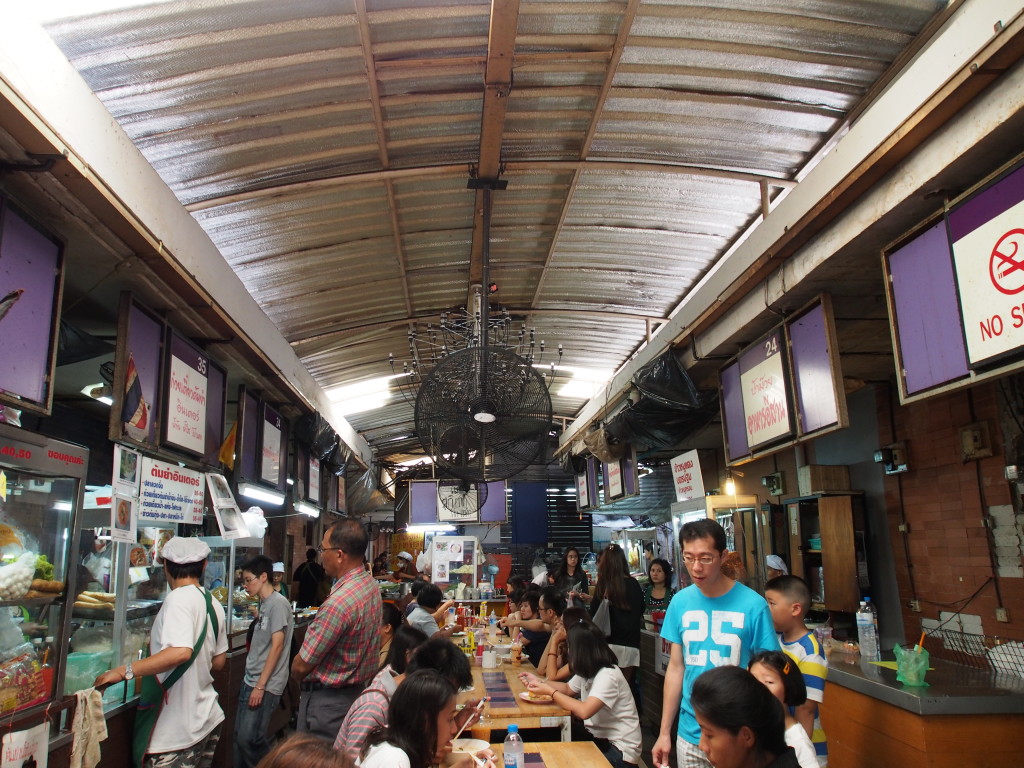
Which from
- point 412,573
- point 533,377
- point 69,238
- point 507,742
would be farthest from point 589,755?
point 412,573

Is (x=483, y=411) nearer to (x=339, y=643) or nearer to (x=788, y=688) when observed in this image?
(x=339, y=643)

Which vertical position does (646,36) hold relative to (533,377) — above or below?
above

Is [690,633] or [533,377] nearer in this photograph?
[690,633]

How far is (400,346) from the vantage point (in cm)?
819

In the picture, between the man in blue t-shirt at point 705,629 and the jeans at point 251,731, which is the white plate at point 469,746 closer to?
the man in blue t-shirt at point 705,629

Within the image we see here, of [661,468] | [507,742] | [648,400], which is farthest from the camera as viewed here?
[661,468]

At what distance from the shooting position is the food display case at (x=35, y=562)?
9.04ft

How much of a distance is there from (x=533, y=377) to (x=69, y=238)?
2817 mm

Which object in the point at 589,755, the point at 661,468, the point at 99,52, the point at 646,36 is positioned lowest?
the point at 589,755

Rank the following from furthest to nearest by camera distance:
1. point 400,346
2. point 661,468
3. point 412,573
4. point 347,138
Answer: point 412,573 < point 661,468 < point 400,346 < point 347,138

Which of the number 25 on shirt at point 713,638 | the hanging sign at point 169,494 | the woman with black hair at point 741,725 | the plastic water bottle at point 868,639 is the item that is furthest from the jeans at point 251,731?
the plastic water bottle at point 868,639

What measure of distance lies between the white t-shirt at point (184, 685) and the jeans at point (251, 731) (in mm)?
1194

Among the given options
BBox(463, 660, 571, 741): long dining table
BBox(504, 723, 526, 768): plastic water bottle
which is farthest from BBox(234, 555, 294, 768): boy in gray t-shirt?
BBox(504, 723, 526, 768): plastic water bottle

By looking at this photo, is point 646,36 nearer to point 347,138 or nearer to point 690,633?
point 347,138
